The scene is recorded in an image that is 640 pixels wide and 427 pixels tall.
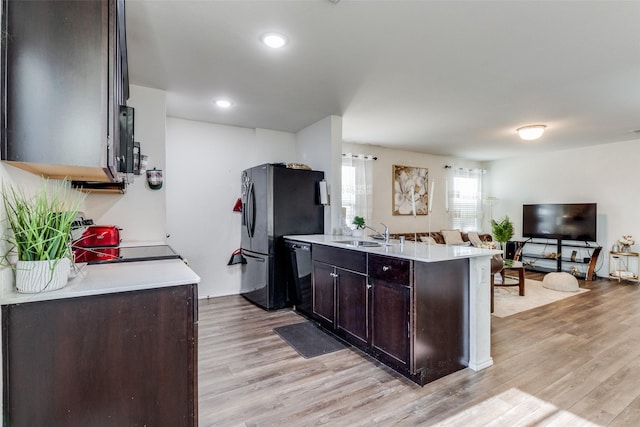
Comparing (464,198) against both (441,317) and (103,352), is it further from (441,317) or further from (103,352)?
(103,352)

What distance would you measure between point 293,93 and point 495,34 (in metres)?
1.92

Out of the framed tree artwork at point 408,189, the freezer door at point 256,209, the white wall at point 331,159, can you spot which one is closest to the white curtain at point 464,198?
the framed tree artwork at point 408,189

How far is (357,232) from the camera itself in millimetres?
3711

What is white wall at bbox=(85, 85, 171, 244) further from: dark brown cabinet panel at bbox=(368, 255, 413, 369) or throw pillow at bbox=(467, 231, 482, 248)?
throw pillow at bbox=(467, 231, 482, 248)

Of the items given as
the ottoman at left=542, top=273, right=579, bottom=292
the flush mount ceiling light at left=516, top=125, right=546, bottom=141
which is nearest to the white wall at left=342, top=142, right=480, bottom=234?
the flush mount ceiling light at left=516, top=125, right=546, bottom=141

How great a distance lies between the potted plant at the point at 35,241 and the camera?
1230 millimetres

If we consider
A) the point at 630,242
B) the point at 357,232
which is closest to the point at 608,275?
the point at 630,242

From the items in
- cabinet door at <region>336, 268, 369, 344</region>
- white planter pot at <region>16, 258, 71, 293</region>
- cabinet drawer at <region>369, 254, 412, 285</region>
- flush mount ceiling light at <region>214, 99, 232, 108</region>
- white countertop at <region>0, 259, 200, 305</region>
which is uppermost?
flush mount ceiling light at <region>214, 99, 232, 108</region>

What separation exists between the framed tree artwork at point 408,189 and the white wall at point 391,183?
3.7 inches

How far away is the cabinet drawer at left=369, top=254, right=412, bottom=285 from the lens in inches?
88.7

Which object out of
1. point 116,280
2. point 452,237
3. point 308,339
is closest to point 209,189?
point 308,339

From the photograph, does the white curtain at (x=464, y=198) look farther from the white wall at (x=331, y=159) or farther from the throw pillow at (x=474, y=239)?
the white wall at (x=331, y=159)

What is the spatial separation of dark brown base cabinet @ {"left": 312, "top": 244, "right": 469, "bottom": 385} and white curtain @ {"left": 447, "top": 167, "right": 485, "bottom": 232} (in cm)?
524

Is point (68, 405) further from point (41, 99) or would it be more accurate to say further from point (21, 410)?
point (41, 99)
